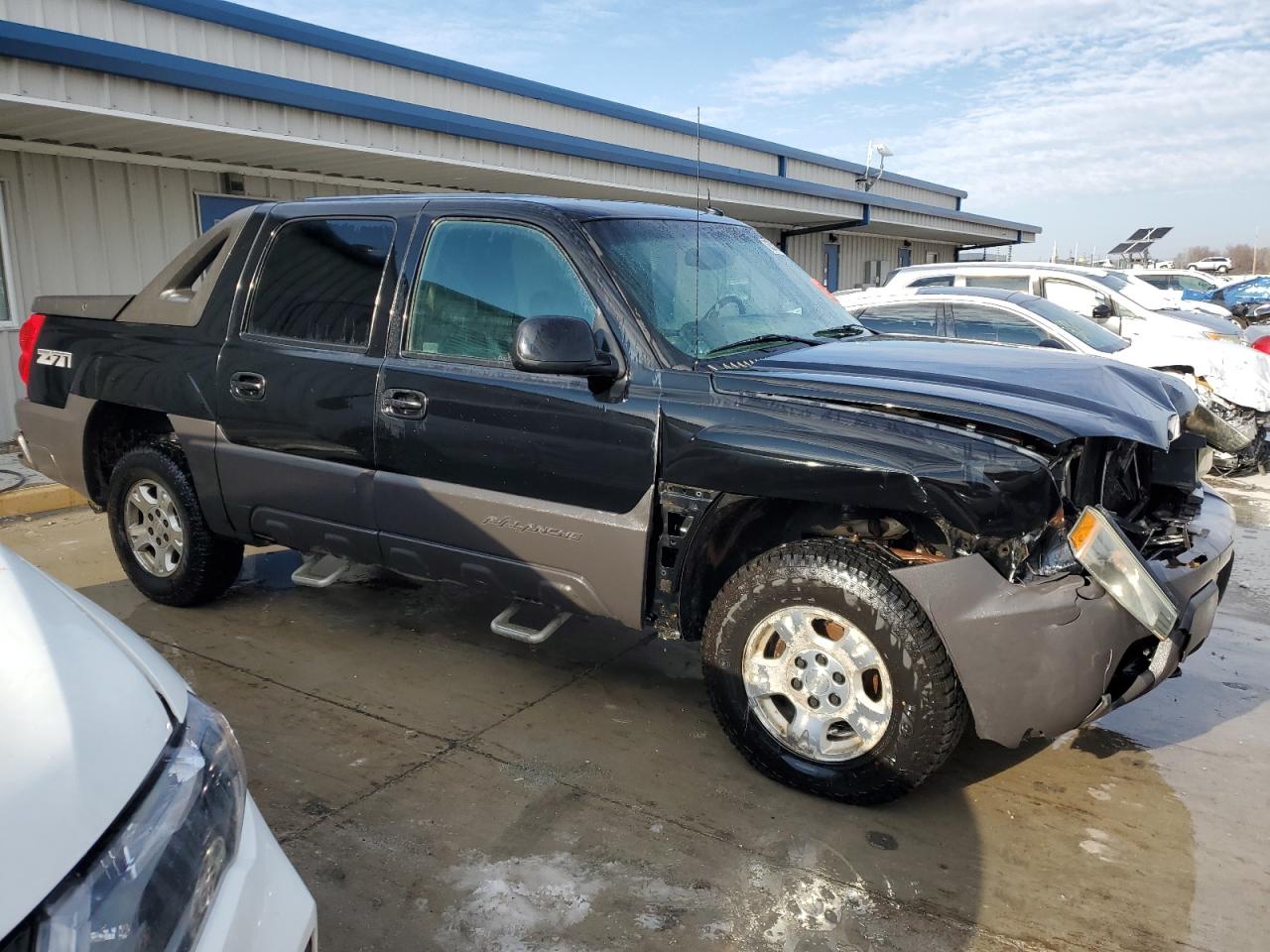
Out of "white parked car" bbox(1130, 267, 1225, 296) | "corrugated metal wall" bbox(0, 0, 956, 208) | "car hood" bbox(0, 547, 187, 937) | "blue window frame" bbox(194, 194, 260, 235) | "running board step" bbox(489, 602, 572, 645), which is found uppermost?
"corrugated metal wall" bbox(0, 0, 956, 208)

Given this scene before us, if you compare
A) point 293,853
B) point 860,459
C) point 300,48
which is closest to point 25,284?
point 300,48

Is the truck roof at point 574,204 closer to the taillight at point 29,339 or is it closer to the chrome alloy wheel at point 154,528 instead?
the chrome alloy wheel at point 154,528

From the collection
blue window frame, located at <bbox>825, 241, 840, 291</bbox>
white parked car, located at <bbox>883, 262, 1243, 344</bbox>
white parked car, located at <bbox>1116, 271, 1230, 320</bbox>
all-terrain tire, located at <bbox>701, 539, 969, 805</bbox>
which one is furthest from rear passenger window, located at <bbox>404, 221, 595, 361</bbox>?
blue window frame, located at <bbox>825, 241, 840, 291</bbox>

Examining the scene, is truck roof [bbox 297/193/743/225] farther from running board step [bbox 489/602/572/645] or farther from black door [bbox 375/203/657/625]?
running board step [bbox 489/602/572/645]

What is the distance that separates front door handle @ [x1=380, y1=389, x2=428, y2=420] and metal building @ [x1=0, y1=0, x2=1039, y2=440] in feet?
8.44

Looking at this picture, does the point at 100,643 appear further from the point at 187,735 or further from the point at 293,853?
the point at 293,853

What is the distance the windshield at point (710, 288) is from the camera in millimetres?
3520

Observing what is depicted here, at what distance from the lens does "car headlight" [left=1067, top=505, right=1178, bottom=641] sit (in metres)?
2.77

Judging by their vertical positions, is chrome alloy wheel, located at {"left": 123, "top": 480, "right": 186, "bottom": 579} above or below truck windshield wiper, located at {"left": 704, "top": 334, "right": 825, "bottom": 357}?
below

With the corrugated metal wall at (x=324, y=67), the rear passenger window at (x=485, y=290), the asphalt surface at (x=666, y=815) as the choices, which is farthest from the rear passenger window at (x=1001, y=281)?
the rear passenger window at (x=485, y=290)

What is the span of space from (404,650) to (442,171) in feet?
26.6

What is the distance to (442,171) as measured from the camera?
11266 mm

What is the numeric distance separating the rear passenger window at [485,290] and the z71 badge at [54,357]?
2282mm

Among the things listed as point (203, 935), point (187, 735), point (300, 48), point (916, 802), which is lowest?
point (916, 802)
